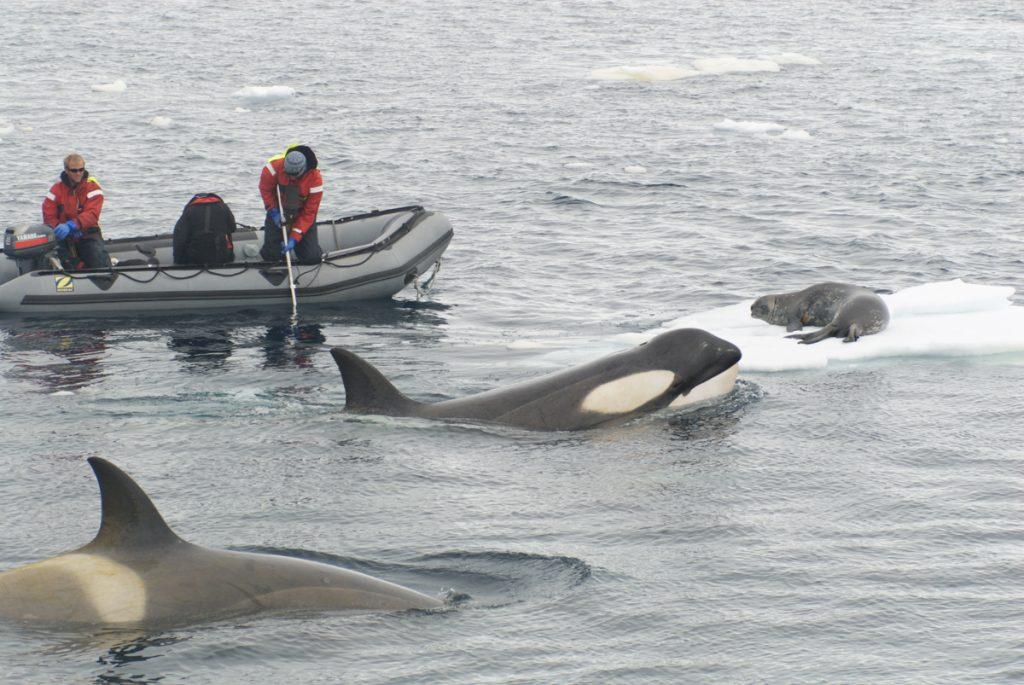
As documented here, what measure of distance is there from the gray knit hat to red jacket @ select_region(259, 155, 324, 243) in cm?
15

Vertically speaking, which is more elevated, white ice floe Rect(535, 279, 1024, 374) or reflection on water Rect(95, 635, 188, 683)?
white ice floe Rect(535, 279, 1024, 374)

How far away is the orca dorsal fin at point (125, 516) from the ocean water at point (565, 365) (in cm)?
60

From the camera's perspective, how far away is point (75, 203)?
2067 centimetres

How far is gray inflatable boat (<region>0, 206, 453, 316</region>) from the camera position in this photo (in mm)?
20984

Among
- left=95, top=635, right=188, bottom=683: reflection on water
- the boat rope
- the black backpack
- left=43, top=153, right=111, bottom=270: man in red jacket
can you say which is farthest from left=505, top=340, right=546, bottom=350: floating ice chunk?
left=95, top=635, right=188, bottom=683: reflection on water

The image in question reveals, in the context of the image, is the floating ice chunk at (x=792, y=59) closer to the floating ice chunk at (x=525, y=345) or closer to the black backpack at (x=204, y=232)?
the black backpack at (x=204, y=232)

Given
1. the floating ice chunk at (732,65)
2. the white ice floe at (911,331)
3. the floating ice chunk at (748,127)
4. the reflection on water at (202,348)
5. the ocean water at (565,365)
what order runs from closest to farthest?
the ocean water at (565,365)
the white ice floe at (911,331)
the reflection on water at (202,348)
the floating ice chunk at (748,127)
the floating ice chunk at (732,65)

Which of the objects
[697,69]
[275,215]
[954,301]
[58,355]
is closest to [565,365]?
[275,215]

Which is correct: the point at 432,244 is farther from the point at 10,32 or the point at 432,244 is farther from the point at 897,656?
the point at 10,32

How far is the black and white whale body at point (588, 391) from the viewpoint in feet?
49.6

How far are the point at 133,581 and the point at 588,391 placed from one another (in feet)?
22.6

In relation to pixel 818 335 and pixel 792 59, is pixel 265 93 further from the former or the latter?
pixel 818 335

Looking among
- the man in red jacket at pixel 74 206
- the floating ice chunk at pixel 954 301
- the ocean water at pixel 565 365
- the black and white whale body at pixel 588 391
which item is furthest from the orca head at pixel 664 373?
the man in red jacket at pixel 74 206

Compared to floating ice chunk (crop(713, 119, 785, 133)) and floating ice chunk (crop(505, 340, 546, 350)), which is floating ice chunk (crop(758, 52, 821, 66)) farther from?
floating ice chunk (crop(505, 340, 546, 350))
